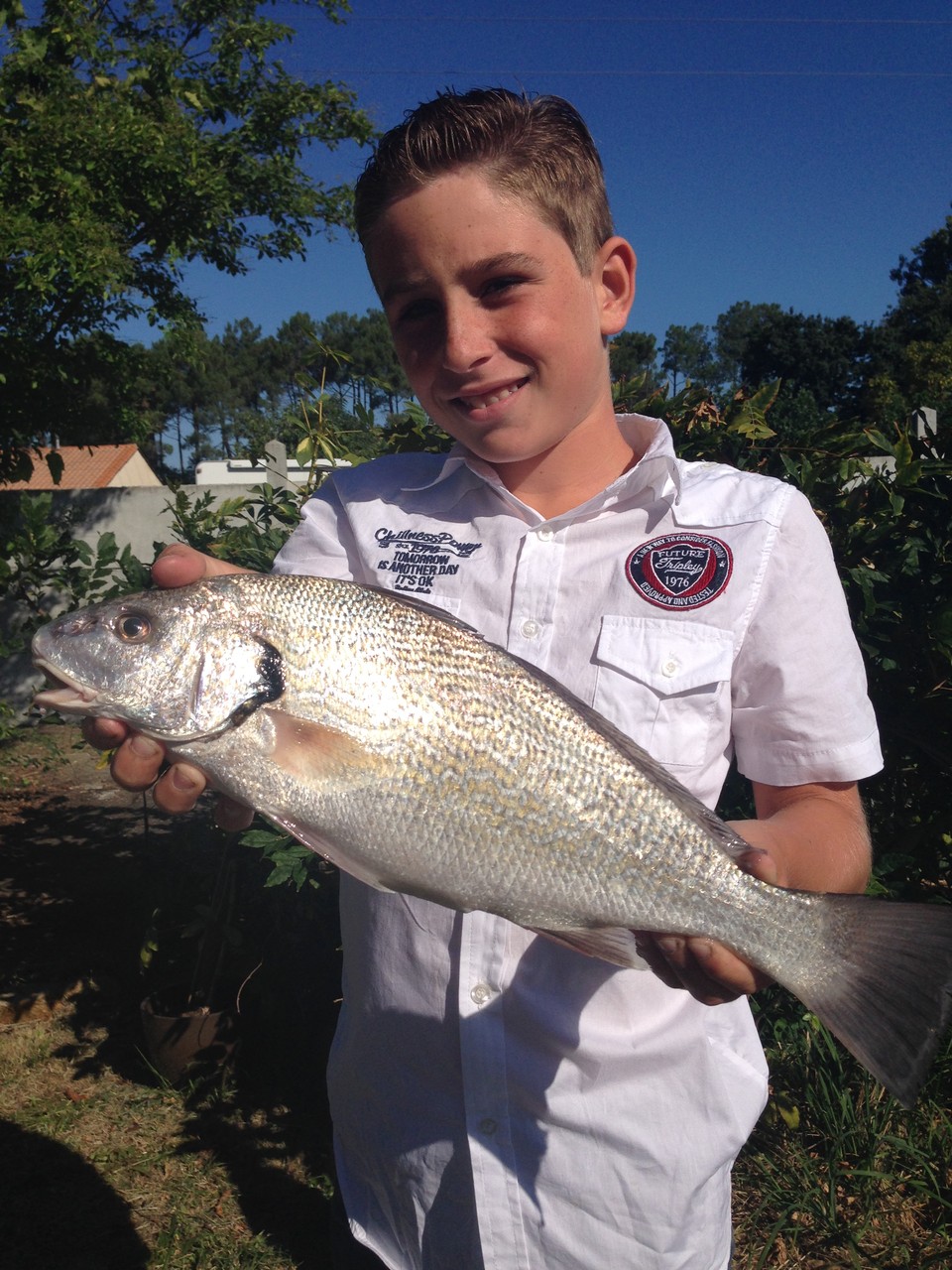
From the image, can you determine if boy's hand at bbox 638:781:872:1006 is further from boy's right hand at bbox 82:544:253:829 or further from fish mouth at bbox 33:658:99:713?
fish mouth at bbox 33:658:99:713

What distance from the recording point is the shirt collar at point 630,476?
1.94m

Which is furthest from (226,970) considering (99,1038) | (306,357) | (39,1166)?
(306,357)

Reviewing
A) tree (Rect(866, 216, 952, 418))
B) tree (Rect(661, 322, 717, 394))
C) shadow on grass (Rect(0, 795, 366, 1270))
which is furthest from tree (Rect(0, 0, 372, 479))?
tree (Rect(661, 322, 717, 394))

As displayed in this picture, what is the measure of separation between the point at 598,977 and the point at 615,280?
1.46 metres

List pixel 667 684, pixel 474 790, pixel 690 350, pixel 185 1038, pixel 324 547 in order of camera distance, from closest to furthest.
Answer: pixel 474 790, pixel 667 684, pixel 324 547, pixel 185 1038, pixel 690 350

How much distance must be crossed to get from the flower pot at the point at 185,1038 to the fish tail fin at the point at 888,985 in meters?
3.44

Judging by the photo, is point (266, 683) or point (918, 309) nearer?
point (266, 683)

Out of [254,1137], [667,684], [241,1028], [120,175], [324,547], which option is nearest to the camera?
[667,684]

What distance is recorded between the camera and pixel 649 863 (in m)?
1.67

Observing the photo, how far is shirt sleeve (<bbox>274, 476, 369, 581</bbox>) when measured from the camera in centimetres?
215

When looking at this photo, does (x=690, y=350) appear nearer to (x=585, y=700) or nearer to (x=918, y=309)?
(x=918, y=309)

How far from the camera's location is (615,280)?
2068 millimetres

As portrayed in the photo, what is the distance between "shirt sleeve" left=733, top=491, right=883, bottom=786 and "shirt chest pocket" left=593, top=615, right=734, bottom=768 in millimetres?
62

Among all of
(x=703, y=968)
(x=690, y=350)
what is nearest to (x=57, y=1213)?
(x=703, y=968)
